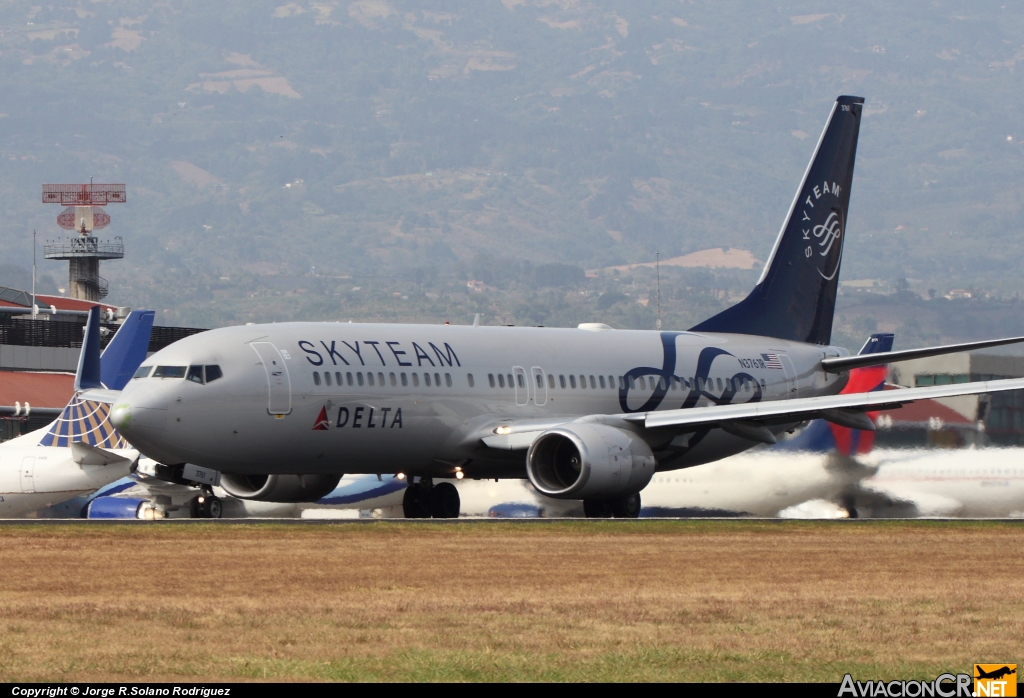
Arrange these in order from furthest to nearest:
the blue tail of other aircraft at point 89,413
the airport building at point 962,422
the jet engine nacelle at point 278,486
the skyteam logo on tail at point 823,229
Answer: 1. the skyteam logo on tail at point 823,229
2. the blue tail of other aircraft at point 89,413
3. the airport building at point 962,422
4. the jet engine nacelle at point 278,486

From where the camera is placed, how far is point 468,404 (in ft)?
101

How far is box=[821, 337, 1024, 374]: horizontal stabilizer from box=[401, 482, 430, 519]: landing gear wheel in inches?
371

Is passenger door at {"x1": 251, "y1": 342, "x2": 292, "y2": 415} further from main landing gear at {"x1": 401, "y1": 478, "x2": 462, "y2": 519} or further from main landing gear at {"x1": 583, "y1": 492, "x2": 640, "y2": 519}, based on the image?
main landing gear at {"x1": 583, "y1": 492, "x2": 640, "y2": 519}

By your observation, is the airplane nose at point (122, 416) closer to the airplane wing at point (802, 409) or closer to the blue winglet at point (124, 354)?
the airplane wing at point (802, 409)

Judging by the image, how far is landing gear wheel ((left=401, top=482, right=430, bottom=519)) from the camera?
32094mm

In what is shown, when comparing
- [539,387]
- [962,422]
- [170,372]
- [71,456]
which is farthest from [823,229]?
[71,456]

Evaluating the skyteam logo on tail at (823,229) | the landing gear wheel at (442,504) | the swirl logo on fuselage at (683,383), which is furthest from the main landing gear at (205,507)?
the skyteam logo on tail at (823,229)

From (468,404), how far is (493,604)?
15.7 m

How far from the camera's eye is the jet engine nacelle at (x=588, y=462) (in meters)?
29.0

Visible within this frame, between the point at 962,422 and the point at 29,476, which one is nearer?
the point at 962,422

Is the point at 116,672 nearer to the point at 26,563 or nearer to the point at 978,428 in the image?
the point at 26,563

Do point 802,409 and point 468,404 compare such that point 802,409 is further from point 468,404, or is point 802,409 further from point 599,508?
point 468,404

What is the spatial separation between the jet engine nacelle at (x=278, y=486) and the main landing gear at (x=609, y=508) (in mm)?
4667

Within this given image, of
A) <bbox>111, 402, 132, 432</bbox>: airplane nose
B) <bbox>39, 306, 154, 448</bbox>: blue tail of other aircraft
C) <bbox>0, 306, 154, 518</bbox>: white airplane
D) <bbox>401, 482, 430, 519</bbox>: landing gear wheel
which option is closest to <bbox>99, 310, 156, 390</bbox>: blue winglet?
<bbox>39, 306, 154, 448</bbox>: blue tail of other aircraft
